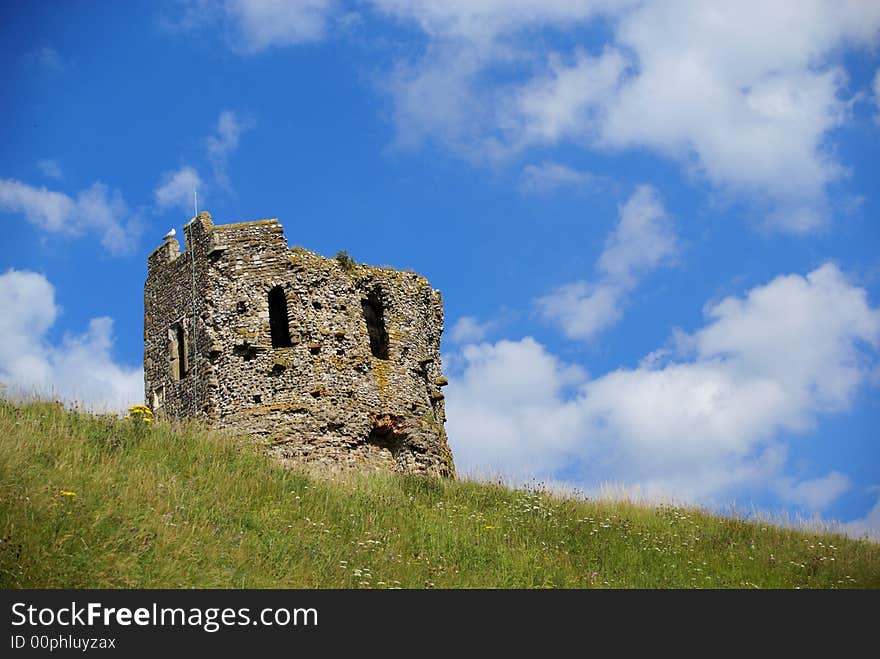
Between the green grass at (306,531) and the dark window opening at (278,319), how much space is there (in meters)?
3.73

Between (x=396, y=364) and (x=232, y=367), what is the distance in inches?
155

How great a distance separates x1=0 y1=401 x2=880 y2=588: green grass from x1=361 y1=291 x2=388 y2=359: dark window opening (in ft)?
12.8

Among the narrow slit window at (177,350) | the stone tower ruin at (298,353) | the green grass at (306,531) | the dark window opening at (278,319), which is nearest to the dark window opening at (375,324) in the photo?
the stone tower ruin at (298,353)

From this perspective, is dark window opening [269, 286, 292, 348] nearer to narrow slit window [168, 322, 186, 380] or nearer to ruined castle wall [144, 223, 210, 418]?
ruined castle wall [144, 223, 210, 418]

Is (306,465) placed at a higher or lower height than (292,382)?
lower

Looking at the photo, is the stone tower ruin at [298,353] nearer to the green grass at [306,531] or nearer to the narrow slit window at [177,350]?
the narrow slit window at [177,350]

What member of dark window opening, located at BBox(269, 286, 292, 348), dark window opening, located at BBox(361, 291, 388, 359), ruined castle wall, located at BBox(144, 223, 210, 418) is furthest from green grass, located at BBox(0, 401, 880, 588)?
ruined castle wall, located at BBox(144, 223, 210, 418)

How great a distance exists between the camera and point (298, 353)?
2356 centimetres

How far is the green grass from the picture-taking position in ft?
41.7

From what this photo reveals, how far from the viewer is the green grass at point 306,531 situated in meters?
12.7

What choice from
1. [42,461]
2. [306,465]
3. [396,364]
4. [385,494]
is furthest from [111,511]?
[396,364]
